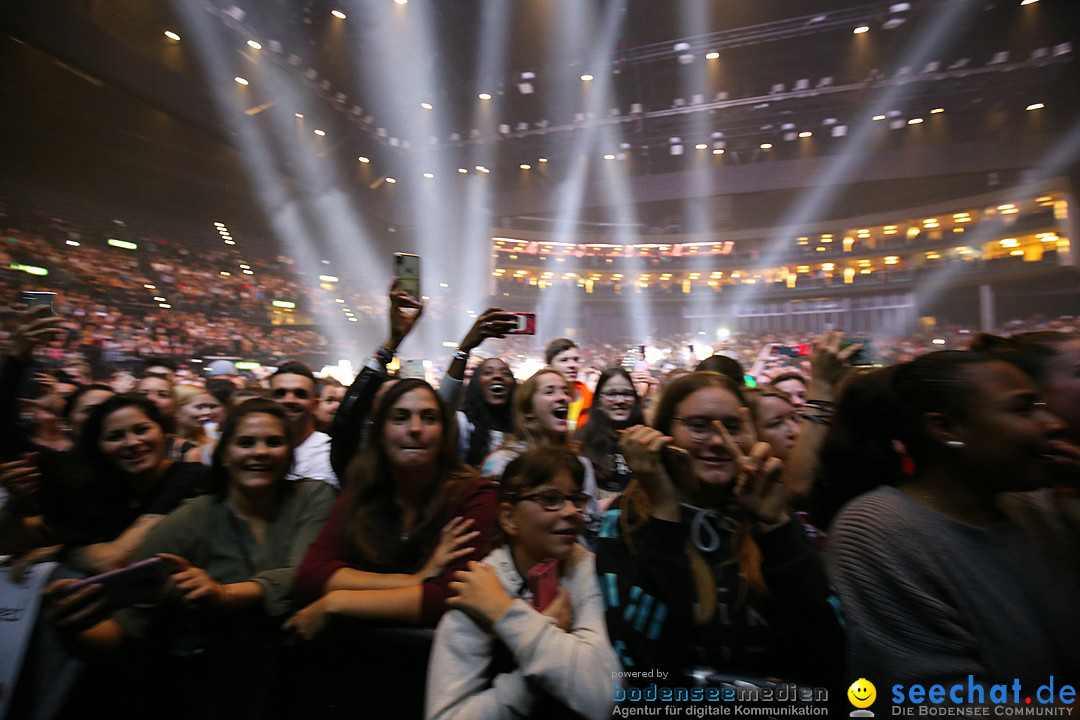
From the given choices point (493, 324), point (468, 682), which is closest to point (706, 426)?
point (468, 682)

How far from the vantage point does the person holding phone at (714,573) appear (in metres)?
1.23

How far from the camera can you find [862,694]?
1.22m

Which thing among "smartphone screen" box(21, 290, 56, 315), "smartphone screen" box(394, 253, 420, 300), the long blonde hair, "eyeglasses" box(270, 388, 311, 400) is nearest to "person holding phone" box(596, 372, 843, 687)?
the long blonde hair

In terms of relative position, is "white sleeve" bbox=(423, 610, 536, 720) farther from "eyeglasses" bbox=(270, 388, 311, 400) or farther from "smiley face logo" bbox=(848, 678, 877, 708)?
A: "eyeglasses" bbox=(270, 388, 311, 400)

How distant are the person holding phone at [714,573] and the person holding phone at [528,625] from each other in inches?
3.6

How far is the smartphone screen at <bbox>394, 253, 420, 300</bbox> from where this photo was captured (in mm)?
2656

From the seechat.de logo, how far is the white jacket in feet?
1.74

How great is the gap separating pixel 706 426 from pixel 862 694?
699mm

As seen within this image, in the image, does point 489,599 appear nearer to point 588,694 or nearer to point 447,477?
point 588,694

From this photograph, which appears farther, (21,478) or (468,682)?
(21,478)

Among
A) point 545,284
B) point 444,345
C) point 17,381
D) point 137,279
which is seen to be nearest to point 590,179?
point 545,284

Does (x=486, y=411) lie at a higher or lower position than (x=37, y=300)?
lower

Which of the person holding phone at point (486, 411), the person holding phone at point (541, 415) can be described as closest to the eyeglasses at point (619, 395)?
the person holding phone at point (541, 415)

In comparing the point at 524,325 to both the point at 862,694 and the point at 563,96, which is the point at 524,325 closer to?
the point at 862,694
